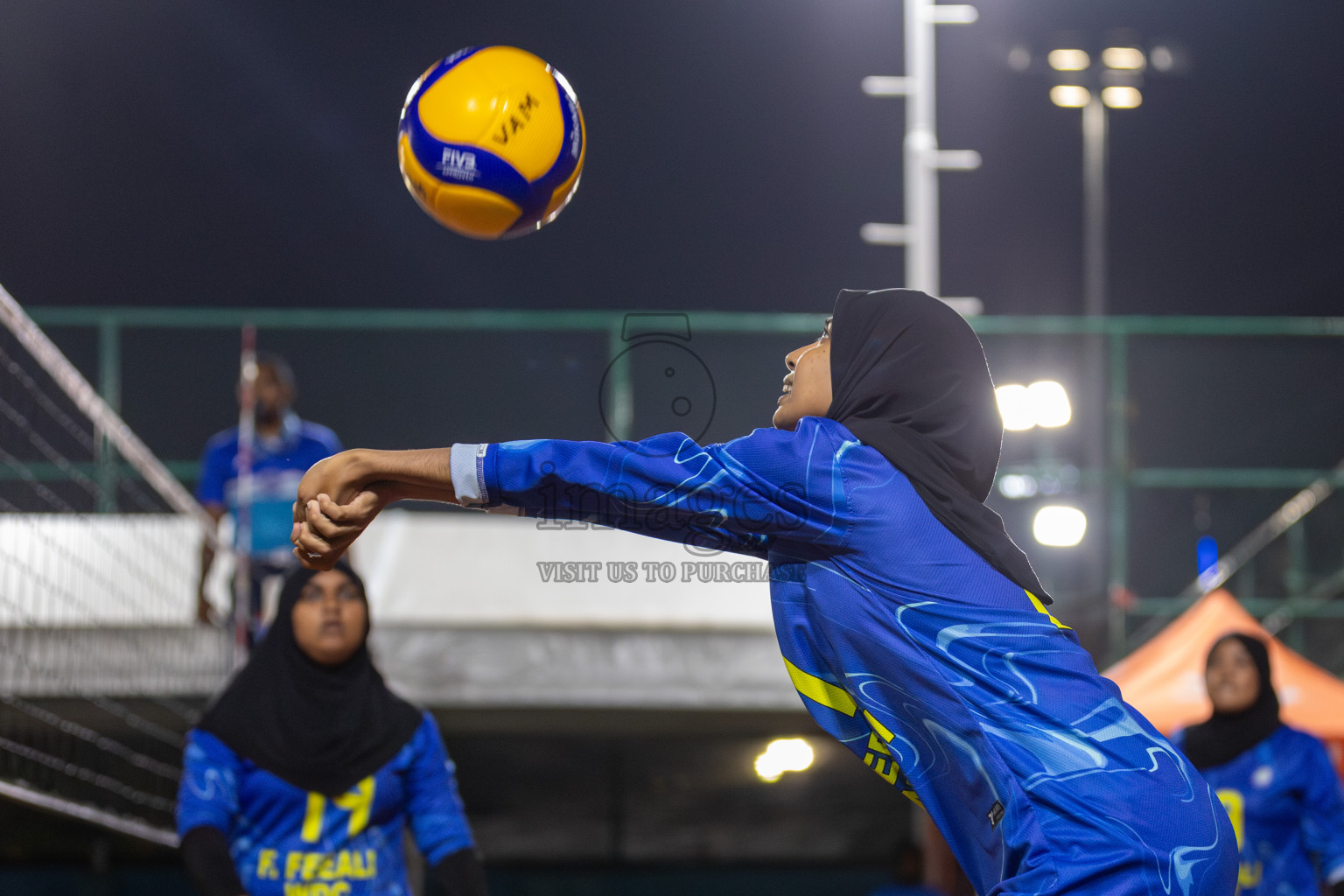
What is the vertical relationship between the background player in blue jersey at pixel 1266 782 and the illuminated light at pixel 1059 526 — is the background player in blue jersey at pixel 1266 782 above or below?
below

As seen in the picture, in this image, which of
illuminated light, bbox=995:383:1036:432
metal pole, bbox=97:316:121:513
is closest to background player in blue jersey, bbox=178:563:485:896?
metal pole, bbox=97:316:121:513

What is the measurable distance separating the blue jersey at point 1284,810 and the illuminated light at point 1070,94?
23.9 ft

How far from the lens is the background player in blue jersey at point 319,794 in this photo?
351 centimetres

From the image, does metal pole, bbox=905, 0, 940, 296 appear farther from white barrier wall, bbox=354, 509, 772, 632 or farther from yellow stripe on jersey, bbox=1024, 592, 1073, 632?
yellow stripe on jersey, bbox=1024, 592, 1073, 632

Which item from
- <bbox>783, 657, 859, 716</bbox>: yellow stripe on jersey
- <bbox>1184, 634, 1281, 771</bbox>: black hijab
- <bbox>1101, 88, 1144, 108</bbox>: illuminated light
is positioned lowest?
<bbox>783, 657, 859, 716</bbox>: yellow stripe on jersey

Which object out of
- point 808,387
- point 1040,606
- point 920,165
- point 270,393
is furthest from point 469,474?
point 920,165

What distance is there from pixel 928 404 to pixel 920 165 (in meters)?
6.65

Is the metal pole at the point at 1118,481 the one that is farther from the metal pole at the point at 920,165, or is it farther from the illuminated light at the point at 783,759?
the illuminated light at the point at 783,759

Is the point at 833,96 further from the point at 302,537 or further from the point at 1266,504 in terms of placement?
the point at 302,537

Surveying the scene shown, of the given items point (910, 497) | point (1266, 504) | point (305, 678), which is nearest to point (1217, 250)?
point (1266, 504)

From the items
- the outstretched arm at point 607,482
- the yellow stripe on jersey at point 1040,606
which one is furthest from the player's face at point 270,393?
the yellow stripe on jersey at point 1040,606

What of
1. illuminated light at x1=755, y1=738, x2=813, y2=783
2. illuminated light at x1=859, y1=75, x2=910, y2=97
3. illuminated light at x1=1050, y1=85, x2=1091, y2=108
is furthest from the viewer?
illuminated light at x1=1050, y1=85, x2=1091, y2=108

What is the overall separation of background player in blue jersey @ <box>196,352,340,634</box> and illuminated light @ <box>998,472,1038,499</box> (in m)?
4.09

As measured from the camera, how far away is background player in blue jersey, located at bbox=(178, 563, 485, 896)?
11.5 ft
